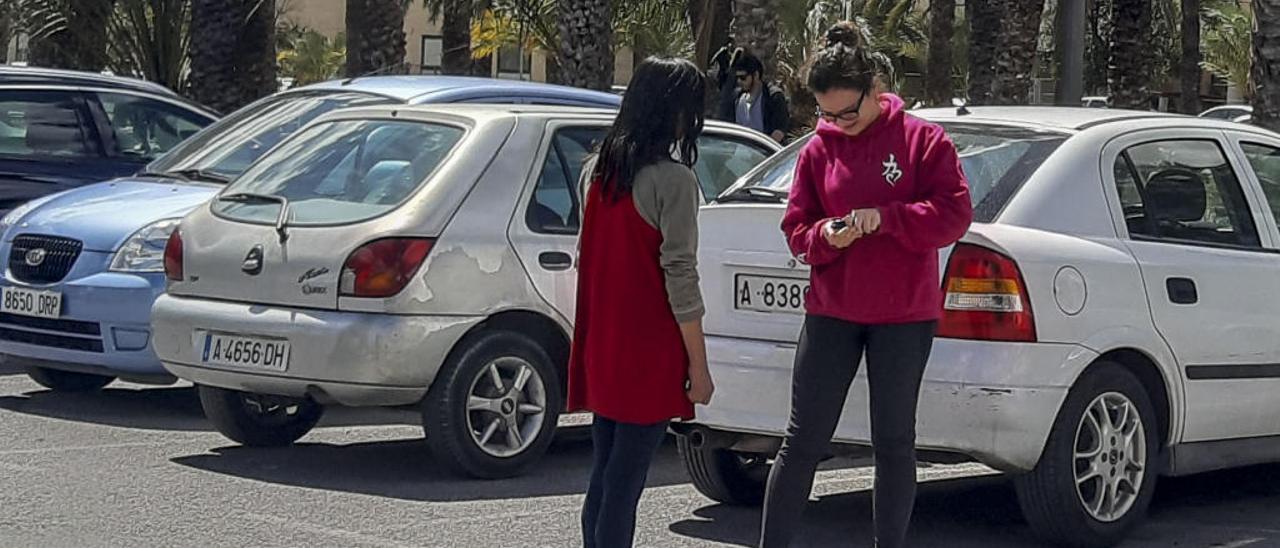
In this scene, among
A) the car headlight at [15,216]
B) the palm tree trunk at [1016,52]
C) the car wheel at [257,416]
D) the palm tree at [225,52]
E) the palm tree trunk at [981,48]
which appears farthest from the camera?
the palm tree trunk at [981,48]

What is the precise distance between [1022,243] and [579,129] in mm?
2692

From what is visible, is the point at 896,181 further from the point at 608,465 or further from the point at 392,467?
the point at 392,467

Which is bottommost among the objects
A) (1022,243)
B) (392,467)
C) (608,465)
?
(392,467)

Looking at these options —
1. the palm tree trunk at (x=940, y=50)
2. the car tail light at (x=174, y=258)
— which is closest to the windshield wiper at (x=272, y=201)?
the car tail light at (x=174, y=258)

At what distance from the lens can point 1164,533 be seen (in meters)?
7.37

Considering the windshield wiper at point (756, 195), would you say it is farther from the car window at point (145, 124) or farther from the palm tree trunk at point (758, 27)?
the palm tree trunk at point (758, 27)

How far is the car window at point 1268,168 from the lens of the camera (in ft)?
25.4

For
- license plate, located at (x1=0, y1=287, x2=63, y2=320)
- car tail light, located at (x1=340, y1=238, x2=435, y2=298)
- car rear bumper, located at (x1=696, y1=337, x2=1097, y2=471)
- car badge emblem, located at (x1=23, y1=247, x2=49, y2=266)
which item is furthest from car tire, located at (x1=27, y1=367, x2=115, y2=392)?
car rear bumper, located at (x1=696, y1=337, x2=1097, y2=471)

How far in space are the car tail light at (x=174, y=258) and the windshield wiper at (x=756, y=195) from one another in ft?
8.01

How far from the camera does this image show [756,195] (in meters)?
7.29

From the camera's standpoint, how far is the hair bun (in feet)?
19.2

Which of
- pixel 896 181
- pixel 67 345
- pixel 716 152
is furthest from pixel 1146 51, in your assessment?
pixel 896 181

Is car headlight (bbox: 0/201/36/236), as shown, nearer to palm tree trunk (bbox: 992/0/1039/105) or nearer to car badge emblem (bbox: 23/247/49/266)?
car badge emblem (bbox: 23/247/49/266)

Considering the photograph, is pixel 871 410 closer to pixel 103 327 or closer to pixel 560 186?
pixel 560 186
